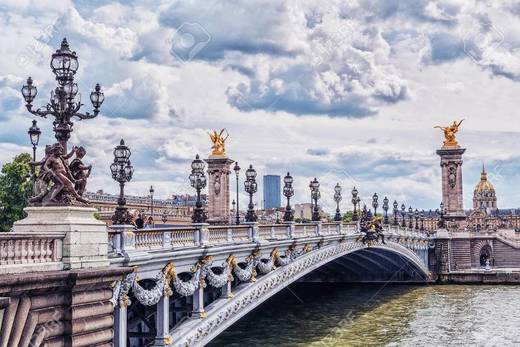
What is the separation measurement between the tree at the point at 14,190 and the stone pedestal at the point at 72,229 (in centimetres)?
2728

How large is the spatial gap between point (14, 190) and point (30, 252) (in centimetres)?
3079

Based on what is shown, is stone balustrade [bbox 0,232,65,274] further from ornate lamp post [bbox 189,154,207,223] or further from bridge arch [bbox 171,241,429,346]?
ornate lamp post [bbox 189,154,207,223]

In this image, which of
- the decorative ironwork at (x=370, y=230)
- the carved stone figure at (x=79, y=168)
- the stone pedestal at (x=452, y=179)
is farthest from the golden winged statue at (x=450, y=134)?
the carved stone figure at (x=79, y=168)

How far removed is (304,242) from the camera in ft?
112

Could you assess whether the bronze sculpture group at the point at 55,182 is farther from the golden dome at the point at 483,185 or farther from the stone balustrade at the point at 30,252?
the golden dome at the point at 483,185

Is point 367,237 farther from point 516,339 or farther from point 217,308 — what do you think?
point 217,308

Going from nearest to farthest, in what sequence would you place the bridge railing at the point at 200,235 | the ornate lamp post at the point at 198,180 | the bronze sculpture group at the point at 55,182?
the bronze sculpture group at the point at 55,182 → the bridge railing at the point at 200,235 → the ornate lamp post at the point at 198,180

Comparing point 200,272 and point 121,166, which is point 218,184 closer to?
point 200,272

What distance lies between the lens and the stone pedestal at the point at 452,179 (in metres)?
87.4

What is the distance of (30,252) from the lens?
13.6 meters

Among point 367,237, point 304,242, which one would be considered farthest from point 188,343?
point 367,237

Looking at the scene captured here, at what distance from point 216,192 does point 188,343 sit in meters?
57.6

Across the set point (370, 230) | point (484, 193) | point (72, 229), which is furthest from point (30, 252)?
point (484, 193)

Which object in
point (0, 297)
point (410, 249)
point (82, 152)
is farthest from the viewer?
point (410, 249)
